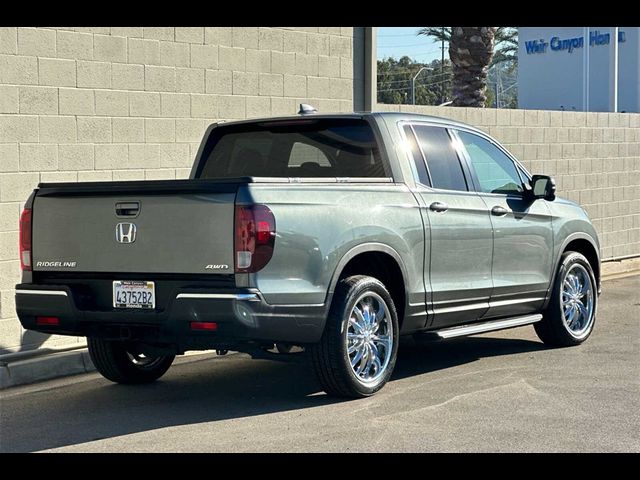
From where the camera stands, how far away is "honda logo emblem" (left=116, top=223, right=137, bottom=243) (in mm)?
7375

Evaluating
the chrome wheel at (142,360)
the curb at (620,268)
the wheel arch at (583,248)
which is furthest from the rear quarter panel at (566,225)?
the curb at (620,268)

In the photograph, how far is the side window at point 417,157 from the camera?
8789 mm

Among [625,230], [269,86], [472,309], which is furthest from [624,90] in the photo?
[472,309]

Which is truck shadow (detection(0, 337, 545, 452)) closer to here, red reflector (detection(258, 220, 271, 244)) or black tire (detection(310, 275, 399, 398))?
black tire (detection(310, 275, 399, 398))

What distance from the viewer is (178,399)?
820 centimetres

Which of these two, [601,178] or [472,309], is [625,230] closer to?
[601,178]

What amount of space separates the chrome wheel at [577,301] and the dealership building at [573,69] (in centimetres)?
2787

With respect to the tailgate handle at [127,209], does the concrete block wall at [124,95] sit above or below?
above

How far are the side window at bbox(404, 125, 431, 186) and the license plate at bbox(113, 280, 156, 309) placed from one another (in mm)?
2446

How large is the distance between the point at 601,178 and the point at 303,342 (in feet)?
35.4

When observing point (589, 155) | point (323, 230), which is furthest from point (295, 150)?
point (589, 155)

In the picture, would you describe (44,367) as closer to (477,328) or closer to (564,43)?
(477,328)

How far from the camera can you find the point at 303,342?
747 cm

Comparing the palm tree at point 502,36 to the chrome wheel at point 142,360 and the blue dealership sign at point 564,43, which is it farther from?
the chrome wheel at point 142,360
